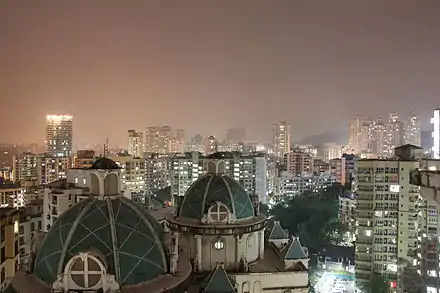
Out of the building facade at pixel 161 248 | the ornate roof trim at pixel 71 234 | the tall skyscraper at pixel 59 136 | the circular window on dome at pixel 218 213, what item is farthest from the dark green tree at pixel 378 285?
the tall skyscraper at pixel 59 136

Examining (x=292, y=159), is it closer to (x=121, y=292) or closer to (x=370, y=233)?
(x=370, y=233)

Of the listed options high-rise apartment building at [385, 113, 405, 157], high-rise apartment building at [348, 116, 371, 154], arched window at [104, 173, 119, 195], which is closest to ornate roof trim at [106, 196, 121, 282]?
arched window at [104, 173, 119, 195]

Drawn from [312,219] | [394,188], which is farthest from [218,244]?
[312,219]

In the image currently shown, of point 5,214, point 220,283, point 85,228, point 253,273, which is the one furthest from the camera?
point 5,214

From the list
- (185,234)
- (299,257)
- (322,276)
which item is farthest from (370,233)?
(185,234)

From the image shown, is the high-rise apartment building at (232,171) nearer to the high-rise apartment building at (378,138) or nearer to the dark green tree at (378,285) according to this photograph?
the high-rise apartment building at (378,138)

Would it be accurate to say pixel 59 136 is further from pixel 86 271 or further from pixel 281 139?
pixel 86 271

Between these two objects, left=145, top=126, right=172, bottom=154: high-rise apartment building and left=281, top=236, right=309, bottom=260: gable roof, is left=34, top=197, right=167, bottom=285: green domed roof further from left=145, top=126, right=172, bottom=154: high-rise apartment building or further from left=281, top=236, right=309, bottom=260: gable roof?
left=145, top=126, right=172, bottom=154: high-rise apartment building
